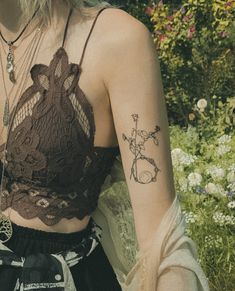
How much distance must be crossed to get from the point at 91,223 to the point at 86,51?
458mm

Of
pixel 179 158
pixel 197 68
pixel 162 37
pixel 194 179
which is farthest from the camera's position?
pixel 162 37

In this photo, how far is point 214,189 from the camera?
454 cm

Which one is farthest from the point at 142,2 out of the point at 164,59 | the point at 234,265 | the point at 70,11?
the point at 70,11

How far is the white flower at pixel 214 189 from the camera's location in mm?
4543

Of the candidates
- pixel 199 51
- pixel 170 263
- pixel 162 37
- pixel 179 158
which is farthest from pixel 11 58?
pixel 162 37

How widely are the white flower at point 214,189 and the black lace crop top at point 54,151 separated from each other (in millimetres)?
2608

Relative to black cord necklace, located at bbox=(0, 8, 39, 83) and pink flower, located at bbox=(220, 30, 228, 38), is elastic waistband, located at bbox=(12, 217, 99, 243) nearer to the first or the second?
black cord necklace, located at bbox=(0, 8, 39, 83)

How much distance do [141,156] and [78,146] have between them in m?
0.15

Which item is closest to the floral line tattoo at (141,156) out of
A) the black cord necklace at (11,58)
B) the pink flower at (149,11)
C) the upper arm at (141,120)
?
the upper arm at (141,120)

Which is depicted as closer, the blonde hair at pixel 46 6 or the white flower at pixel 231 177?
the blonde hair at pixel 46 6

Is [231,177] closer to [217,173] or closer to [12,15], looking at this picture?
[217,173]

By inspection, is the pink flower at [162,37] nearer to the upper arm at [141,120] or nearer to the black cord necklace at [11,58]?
the black cord necklace at [11,58]

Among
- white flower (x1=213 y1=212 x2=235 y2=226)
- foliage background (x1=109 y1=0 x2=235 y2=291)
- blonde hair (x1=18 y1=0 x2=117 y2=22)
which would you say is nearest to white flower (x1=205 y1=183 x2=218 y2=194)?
white flower (x1=213 y1=212 x2=235 y2=226)

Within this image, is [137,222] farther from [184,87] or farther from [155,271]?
[184,87]
